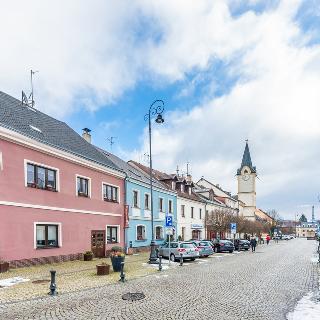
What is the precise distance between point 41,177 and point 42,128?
430 cm

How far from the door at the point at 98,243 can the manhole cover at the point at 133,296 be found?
45.8ft

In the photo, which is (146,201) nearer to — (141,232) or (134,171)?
(141,232)

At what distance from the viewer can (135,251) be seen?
3117 centimetres

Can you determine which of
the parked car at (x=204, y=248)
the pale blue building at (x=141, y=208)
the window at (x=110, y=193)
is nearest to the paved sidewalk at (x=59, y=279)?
the window at (x=110, y=193)

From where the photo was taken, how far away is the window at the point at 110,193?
27.8m

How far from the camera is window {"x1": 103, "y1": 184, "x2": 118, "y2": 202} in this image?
2779cm

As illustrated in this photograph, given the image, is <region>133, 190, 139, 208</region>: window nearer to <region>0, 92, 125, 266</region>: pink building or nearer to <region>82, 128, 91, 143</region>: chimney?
<region>0, 92, 125, 266</region>: pink building

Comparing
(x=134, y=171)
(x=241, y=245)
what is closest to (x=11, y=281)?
(x=134, y=171)

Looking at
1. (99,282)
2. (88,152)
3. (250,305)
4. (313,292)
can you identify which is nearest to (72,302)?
(99,282)

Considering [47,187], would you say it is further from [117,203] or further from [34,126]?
[117,203]

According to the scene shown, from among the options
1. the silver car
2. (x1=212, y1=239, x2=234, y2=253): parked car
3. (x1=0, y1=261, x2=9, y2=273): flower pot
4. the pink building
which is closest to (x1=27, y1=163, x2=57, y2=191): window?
the pink building

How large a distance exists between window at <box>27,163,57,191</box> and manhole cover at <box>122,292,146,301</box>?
401 inches

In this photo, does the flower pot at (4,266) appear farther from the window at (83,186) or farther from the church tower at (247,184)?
the church tower at (247,184)

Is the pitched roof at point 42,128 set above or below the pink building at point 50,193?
above
